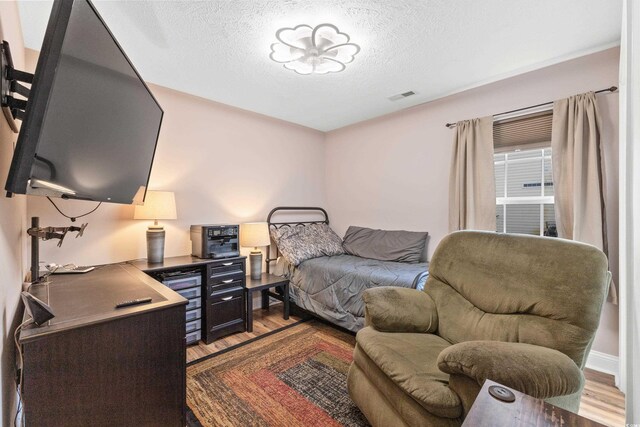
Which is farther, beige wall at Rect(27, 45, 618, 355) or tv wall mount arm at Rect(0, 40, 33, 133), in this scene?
beige wall at Rect(27, 45, 618, 355)

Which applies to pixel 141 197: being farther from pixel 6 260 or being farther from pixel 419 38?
pixel 419 38

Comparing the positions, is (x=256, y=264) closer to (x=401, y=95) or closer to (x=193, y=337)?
(x=193, y=337)

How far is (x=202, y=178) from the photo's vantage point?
2980mm

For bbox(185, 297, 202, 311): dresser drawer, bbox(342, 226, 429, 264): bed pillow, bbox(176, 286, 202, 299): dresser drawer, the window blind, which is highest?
the window blind

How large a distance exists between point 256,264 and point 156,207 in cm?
119

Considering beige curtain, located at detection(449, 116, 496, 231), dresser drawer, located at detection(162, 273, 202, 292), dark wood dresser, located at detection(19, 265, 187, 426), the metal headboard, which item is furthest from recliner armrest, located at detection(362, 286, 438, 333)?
the metal headboard

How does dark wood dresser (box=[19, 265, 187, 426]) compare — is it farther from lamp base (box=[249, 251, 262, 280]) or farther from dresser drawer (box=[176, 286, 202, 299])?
lamp base (box=[249, 251, 262, 280])

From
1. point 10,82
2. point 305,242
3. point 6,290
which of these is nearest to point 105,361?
point 6,290

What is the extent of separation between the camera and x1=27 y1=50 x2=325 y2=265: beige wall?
2.31 meters

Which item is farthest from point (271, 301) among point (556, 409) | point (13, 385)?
point (556, 409)

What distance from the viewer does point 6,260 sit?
3.22 ft

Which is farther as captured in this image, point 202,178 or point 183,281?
point 202,178

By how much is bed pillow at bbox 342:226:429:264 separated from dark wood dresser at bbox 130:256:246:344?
147 cm

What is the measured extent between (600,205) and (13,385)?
11.5ft
